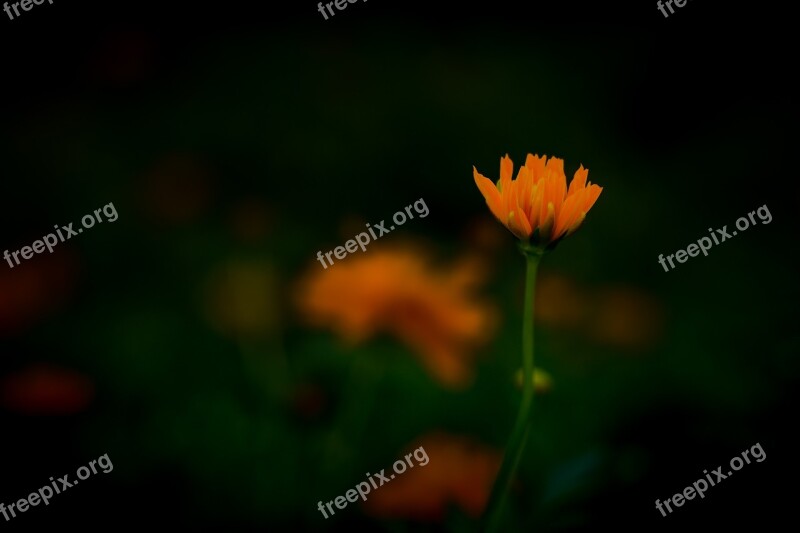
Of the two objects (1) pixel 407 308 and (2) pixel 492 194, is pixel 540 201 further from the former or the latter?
(1) pixel 407 308

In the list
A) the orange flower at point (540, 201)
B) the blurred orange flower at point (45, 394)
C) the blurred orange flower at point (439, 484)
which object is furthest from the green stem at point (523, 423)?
the blurred orange flower at point (45, 394)

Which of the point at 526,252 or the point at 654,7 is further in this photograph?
the point at 654,7

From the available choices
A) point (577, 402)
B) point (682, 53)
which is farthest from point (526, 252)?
point (682, 53)

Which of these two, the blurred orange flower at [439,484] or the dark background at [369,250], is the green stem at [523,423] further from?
the blurred orange flower at [439,484]

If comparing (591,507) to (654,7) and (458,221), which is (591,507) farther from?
(654,7)

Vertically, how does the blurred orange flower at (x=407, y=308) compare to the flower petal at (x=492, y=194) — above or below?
below

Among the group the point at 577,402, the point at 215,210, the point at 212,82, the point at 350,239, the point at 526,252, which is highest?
the point at 212,82

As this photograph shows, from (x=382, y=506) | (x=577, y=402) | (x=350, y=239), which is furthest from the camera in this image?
(x=350, y=239)
